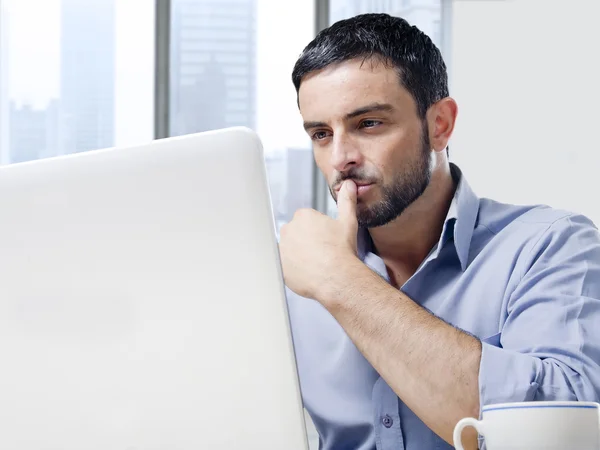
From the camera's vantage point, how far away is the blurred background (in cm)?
338

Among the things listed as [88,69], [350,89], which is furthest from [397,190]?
[88,69]

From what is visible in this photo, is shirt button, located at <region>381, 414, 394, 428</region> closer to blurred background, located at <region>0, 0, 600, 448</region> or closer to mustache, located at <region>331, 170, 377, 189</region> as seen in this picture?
mustache, located at <region>331, 170, 377, 189</region>

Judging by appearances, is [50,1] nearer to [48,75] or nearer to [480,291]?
[48,75]

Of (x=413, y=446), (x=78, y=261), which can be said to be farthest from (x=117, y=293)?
(x=413, y=446)

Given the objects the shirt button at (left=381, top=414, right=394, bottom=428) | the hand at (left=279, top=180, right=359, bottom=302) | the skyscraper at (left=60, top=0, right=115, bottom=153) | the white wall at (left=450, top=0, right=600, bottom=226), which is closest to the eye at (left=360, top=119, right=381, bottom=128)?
the hand at (left=279, top=180, right=359, bottom=302)

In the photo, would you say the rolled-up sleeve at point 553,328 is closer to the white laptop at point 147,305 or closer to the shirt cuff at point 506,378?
the shirt cuff at point 506,378

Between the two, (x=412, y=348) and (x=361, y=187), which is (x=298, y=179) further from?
(x=412, y=348)

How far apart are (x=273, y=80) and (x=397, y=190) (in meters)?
2.56

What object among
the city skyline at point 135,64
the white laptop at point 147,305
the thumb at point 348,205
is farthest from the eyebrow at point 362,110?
the city skyline at point 135,64

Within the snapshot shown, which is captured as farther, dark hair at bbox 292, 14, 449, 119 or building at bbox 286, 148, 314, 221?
building at bbox 286, 148, 314, 221

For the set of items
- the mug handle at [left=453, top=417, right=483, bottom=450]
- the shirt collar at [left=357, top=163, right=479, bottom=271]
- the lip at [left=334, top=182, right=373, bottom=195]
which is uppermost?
the lip at [left=334, top=182, right=373, bottom=195]

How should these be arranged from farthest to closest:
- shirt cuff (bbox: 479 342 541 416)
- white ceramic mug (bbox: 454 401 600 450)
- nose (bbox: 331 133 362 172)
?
nose (bbox: 331 133 362 172) → shirt cuff (bbox: 479 342 541 416) → white ceramic mug (bbox: 454 401 600 450)

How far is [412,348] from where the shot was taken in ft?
3.05

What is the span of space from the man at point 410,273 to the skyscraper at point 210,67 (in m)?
2.40
